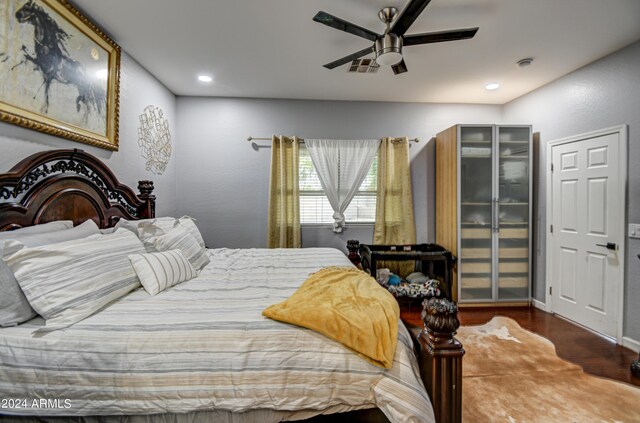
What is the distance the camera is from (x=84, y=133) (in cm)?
213

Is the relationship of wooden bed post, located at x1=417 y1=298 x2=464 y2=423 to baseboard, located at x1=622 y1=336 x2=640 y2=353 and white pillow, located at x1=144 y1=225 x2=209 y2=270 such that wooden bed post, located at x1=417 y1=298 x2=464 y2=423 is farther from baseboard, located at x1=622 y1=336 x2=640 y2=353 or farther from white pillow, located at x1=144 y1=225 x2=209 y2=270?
baseboard, located at x1=622 y1=336 x2=640 y2=353

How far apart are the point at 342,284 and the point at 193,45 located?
2.50 m

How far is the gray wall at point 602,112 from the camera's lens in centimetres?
243

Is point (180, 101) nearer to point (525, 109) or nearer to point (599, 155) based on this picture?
point (525, 109)

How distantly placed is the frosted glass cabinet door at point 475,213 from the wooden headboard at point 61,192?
3.75 meters

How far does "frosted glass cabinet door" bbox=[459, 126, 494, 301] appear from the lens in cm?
352

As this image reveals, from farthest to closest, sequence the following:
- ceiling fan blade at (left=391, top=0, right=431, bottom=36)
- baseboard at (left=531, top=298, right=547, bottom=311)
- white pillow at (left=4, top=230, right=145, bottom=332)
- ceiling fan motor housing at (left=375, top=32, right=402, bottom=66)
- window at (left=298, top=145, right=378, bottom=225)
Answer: window at (left=298, top=145, right=378, bottom=225) → baseboard at (left=531, top=298, right=547, bottom=311) → ceiling fan motor housing at (left=375, top=32, right=402, bottom=66) → ceiling fan blade at (left=391, top=0, right=431, bottom=36) → white pillow at (left=4, top=230, right=145, bottom=332)

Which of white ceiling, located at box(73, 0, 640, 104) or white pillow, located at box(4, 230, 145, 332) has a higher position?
white ceiling, located at box(73, 0, 640, 104)

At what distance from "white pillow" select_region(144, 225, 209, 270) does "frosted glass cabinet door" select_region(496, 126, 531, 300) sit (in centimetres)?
347

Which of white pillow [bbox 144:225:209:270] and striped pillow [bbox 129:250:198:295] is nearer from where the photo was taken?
striped pillow [bbox 129:250:198:295]

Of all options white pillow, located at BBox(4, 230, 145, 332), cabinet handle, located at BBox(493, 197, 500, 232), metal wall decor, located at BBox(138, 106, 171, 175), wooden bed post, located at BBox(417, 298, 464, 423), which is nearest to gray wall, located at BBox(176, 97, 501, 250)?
metal wall decor, located at BBox(138, 106, 171, 175)

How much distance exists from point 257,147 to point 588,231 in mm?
3896

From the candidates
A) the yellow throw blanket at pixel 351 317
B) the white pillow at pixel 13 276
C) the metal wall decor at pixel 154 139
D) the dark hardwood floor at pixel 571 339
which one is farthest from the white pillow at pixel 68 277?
the dark hardwood floor at pixel 571 339

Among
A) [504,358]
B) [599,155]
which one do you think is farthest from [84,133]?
[599,155]
